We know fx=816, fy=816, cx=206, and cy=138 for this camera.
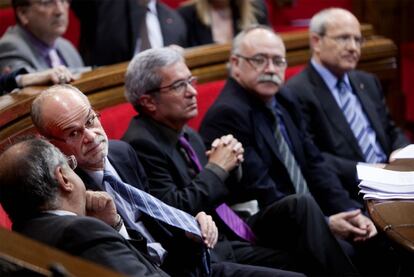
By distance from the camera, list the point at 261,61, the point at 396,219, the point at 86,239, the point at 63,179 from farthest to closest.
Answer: the point at 261,61
the point at 396,219
the point at 63,179
the point at 86,239

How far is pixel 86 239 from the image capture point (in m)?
1.33

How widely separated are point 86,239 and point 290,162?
1.18m

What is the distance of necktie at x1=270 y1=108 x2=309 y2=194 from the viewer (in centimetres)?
241

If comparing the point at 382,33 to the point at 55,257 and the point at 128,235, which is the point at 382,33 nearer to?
the point at 128,235

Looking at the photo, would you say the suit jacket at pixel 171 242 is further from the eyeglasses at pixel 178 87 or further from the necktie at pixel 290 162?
the necktie at pixel 290 162

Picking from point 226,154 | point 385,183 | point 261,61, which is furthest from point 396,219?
point 261,61

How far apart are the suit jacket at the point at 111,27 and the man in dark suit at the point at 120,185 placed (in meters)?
1.28

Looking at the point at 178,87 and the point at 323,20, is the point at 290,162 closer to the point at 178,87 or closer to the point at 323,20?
the point at 178,87

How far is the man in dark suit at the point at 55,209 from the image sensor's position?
1339 mm

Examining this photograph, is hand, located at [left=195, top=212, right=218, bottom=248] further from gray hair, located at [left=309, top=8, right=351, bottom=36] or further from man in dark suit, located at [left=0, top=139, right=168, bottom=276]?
gray hair, located at [left=309, top=8, right=351, bottom=36]

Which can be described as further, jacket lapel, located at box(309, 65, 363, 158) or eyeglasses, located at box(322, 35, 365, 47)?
eyeglasses, located at box(322, 35, 365, 47)

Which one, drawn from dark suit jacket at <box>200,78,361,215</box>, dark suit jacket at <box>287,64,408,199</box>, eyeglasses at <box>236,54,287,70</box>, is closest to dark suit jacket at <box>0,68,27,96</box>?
dark suit jacket at <box>200,78,361,215</box>

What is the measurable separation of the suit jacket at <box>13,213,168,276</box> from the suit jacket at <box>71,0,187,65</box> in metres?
1.78

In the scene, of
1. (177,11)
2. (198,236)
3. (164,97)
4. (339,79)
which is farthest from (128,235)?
(177,11)
